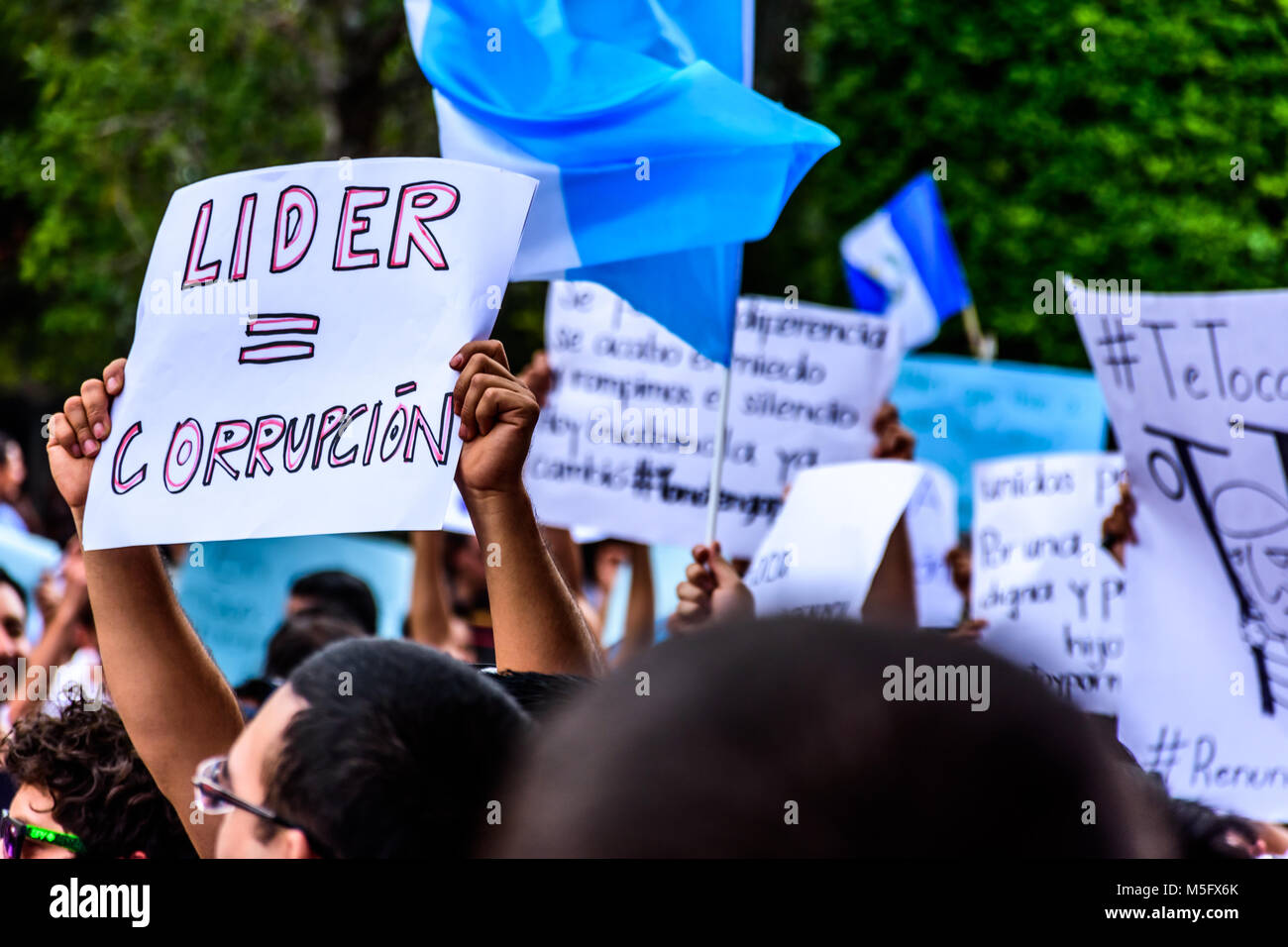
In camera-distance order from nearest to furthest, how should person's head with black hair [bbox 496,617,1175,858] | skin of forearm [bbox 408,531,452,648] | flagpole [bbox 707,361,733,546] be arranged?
1. person's head with black hair [bbox 496,617,1175,858]
2. flagpole [bbox 707,361,733,546]
3. skin of forearm [bbox 408,531,452,648]

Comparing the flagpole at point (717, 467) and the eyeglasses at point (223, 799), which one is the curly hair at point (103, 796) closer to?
the eyeglasses at point (223, 799)

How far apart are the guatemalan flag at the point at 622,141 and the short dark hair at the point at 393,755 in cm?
177

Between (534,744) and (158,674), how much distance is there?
97 cm

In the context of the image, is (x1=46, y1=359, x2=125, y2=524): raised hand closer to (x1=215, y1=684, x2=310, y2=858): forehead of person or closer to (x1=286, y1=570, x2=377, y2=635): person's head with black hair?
(x1=215, y1=684, x2=310, y2=858): forehead of person

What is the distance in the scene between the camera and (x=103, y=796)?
86.4 inches

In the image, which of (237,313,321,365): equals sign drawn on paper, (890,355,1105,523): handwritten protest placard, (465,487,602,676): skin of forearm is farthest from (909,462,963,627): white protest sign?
(237,313,321,365): equals sign drawn on paper

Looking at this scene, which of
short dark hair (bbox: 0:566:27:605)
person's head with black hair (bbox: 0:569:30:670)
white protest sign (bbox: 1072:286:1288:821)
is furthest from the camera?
short dark hair (bbox: 0:566:27:605)

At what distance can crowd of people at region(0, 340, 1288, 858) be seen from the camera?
2.69 ft

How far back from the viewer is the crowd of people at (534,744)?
0.82 metres

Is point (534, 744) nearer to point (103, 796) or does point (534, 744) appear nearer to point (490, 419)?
point (490, 419)

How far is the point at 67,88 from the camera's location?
8562 millimetres

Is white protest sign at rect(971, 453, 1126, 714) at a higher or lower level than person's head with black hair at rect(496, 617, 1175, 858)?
higher

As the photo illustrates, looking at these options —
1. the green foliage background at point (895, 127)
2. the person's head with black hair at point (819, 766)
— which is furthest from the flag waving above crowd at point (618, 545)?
the green foliage background at point (895, 127)
